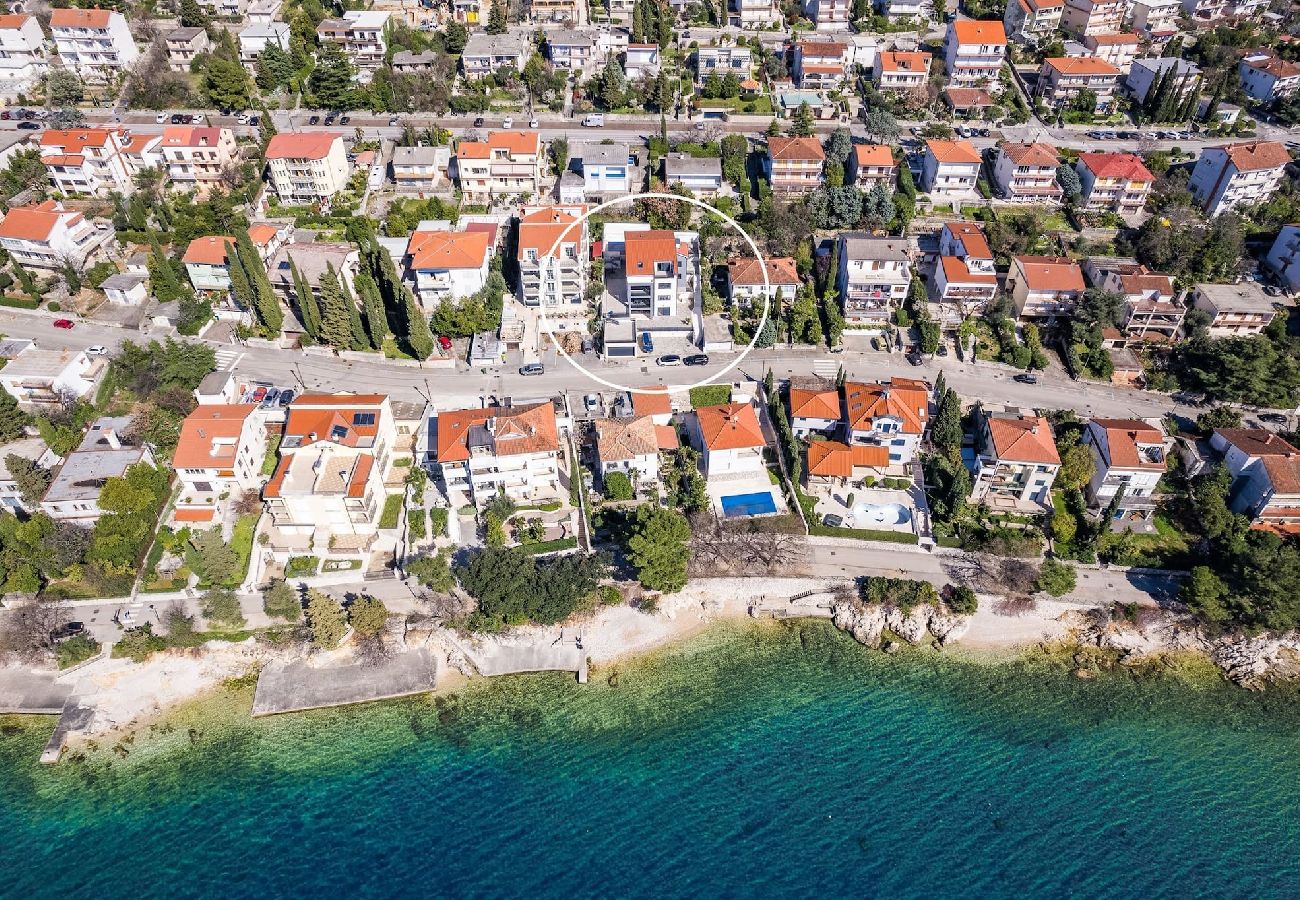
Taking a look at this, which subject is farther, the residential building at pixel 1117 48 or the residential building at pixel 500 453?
the residential building at pixel 1117 48

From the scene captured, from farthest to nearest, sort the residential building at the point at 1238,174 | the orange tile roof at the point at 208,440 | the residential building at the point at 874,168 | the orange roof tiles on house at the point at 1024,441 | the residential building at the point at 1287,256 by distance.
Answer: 1. the residential building at the point at 874,168
2. the residential building at the point at 1238,174
3. the residential building at the point at 1287,256
4. the orange roof tiles on house at the point at 1024,441
5. the orange tile roof at the point at 208,440

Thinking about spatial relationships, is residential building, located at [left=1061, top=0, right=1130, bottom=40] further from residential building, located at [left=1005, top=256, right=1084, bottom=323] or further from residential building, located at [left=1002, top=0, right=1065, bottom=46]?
residential building, located at [left=1005, top=256, right=1084, bottom=323]

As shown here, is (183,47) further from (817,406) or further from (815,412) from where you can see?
(815,412)

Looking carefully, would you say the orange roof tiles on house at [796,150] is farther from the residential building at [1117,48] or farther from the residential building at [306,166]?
the residential building at [1117,48]

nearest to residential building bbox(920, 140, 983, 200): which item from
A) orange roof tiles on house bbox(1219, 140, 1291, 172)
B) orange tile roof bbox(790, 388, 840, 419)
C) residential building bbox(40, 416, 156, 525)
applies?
orange roof tiles on house bbox(1219, 140, 1291, 172)

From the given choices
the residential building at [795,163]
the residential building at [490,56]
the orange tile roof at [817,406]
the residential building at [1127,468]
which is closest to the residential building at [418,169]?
the residential building at [490,56]

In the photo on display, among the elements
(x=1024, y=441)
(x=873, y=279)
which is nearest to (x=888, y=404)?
(x=1024, y=441)
